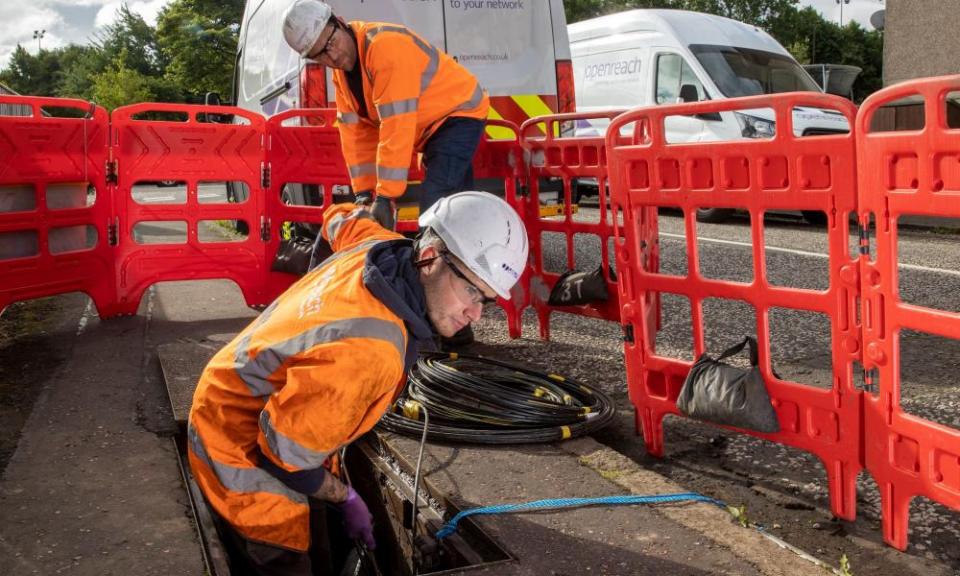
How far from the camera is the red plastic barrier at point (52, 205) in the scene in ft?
20.2

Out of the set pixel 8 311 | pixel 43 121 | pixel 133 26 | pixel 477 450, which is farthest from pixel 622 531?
pixel 133 26

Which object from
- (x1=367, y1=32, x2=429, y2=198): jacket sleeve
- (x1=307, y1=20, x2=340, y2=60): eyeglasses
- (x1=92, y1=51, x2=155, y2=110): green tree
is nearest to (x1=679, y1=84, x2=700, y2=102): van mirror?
(x1=367, y1=32, x2=429, y2=198): jacket sleeve

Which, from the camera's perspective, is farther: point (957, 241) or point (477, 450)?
point (957, 241)

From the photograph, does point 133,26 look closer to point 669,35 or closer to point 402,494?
point 669,35

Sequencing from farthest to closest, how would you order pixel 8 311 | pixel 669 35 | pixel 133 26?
1. pixel 133 26
2. pixel 669 35
3. pixel 8 311

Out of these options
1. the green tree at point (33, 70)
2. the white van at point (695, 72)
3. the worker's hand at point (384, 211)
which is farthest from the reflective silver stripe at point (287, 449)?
the green tree at point (33, 70)

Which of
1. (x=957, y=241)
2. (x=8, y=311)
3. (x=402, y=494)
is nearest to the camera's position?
(x=402, y=494)

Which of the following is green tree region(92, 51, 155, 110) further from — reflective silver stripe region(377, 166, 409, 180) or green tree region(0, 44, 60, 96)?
reflective silver stripe region(377, 166, 409, 180)

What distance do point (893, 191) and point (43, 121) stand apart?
5565 mm

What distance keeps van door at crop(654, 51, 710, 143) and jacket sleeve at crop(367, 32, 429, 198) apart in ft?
26.5

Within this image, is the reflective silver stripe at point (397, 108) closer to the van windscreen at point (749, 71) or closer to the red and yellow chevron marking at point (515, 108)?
the red and yellow chevron marking at point (515, 108)

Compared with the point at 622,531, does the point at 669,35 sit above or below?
above

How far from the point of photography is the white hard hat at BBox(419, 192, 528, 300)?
8.62ft

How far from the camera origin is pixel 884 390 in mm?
3137
